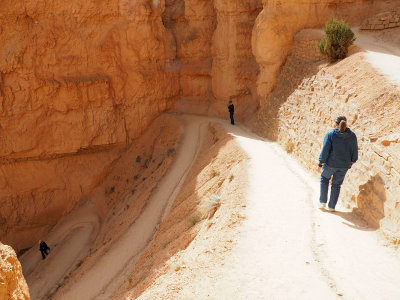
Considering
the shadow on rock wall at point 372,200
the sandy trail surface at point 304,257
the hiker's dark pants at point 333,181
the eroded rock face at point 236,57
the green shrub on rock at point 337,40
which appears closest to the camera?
the sandy trail surface at point 304,257

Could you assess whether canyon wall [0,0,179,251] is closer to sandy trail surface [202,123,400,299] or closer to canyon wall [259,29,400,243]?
canyon wall [259,29,400,243]

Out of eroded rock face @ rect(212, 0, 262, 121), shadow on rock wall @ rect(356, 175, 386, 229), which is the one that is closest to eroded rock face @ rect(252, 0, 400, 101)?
eroded rock face @ rect(212, 0, 262, 121)

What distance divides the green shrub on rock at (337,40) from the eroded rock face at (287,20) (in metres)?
2.49

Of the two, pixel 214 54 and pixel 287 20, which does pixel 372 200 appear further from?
pixel 214 54

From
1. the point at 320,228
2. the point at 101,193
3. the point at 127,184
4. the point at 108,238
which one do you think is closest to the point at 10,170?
the point at 101,193

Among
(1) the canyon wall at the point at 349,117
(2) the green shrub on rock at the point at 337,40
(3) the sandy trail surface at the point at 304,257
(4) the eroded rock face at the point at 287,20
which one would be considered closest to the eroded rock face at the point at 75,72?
(4) the eroded rock face at the point at 287,20

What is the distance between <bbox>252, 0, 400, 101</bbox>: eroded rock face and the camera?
1466 centimetres

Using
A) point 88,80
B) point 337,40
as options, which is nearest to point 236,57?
point 337,40

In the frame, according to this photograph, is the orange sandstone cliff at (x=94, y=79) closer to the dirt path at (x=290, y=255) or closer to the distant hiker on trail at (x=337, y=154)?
the dirt path at (x=290, y=255)

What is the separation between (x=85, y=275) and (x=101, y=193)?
7.38 meters

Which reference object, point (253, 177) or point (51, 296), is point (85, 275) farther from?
point (253, 177)

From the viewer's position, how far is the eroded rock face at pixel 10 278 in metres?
5.48

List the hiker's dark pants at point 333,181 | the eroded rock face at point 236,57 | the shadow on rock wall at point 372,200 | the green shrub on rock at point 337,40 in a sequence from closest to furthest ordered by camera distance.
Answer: the shadow on rock wall at point 372,200 → the hiker's dark pants at point 333,181 → the green shrub on rock at point 337,40 → the eroded rock face at point 236,57

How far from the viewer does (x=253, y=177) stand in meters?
9.90
